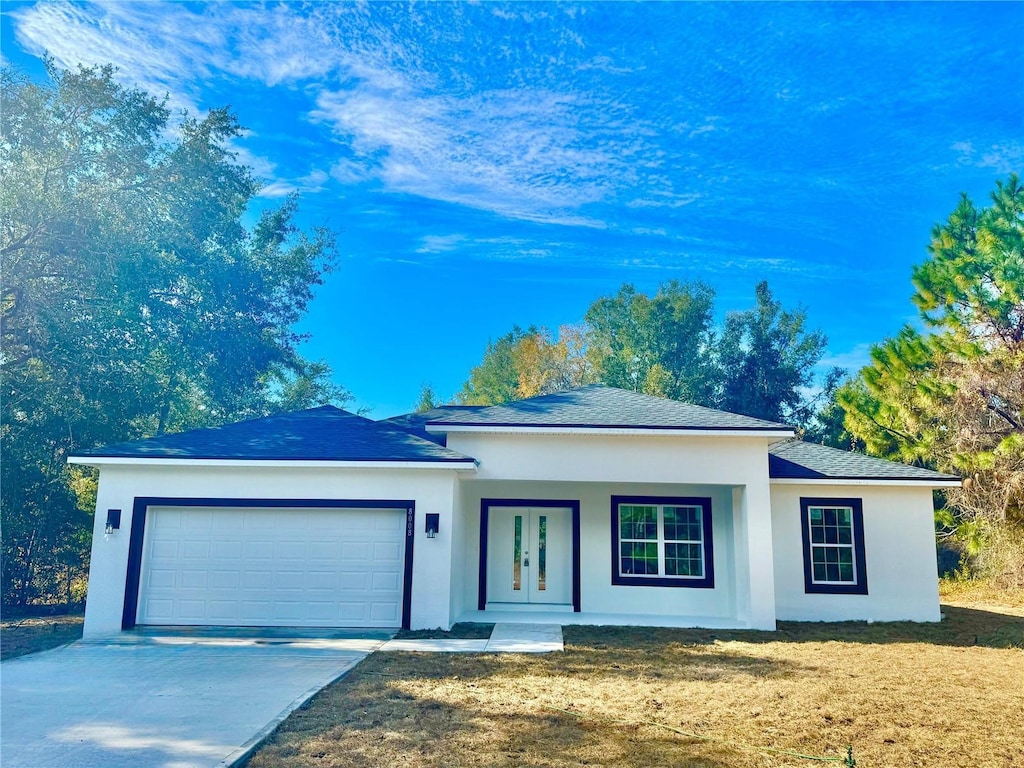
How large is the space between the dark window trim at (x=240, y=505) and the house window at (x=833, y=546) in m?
7.49

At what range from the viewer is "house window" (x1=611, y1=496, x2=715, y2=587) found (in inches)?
509

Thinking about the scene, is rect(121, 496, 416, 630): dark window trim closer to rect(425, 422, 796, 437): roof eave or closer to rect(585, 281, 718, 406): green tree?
rect(425, 422, 796, 437): roof eave

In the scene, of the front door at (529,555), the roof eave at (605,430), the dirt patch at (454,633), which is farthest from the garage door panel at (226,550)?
the front door at (529,555)

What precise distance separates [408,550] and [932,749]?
7536 millimetres

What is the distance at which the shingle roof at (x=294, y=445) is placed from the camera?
11000 millimetres

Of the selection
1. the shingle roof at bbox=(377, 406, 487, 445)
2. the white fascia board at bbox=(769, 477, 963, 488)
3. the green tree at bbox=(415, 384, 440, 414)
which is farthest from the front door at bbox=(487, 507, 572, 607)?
the green tree at bbox=(415, 384, 440, 414)

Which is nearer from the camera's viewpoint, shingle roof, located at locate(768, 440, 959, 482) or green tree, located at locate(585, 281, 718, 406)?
shingle roof, located at locate(768, 440, 959, 482)

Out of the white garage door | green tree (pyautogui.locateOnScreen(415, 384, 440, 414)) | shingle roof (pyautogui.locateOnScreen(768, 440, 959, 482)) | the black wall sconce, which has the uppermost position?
green tree (pyautogui.locateOnScreen(415, 384, 440, 414))

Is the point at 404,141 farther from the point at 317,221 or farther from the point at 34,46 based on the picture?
the point at 34,46

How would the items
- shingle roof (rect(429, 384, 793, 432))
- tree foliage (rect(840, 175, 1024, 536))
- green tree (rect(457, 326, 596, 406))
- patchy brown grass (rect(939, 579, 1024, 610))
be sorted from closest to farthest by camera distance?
shingle roof (rect(429, 384, 793, 432))
patchy brown grass (rect(939, 579, 1024, 610))
tree foliage (rect(840, 175, 1024, 536))
green tree (rect(457, 326, 596, 406))

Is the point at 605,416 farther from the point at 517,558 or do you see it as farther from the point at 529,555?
the point at 517,558

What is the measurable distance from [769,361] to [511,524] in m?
23.8

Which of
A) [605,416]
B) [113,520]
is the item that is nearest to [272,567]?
[113,520]

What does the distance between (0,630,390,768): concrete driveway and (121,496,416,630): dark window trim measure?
90 cm
